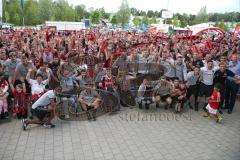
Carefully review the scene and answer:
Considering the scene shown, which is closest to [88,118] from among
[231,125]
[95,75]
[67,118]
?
[67,118]

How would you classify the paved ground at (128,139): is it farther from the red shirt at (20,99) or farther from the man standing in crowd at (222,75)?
the man standing in crowd at (222,75)

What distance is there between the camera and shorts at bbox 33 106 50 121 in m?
6.52

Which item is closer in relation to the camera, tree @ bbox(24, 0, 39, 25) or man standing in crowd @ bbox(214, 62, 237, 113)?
man standing in crowd @ bbox(214, 62, 237, 113)

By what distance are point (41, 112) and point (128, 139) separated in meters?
2.35

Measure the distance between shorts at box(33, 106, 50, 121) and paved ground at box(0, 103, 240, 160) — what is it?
0.99ft

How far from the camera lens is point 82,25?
4053 centimetres

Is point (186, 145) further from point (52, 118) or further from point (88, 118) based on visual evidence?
point (52, 118)

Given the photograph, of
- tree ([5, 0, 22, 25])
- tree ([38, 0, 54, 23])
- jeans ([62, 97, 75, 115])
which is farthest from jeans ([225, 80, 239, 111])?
tree ([5, 0, 22, 25])

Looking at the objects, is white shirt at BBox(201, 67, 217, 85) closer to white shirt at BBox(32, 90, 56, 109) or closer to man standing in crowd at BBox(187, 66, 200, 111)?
man standing in crowd at BBox(187, 66, 200, 111)

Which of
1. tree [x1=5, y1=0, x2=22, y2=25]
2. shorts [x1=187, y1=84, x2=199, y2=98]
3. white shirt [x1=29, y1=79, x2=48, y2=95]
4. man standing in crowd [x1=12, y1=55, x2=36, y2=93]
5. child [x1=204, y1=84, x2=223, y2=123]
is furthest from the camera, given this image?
tree [x1=5, y1=0, x2=22, y2=25]

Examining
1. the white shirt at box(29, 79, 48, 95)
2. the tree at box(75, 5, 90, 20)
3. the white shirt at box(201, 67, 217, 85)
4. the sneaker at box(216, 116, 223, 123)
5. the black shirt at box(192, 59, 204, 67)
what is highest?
the tree at box(75, 5, 90, 20)

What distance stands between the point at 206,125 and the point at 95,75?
12.3ft

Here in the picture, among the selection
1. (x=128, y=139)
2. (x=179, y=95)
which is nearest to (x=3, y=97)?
(x=128, y=139)

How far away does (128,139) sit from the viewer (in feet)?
20.0
